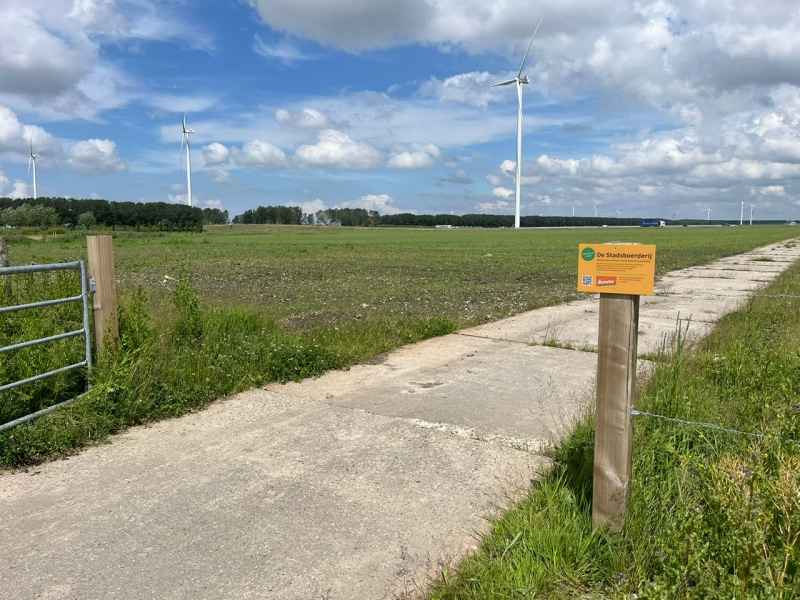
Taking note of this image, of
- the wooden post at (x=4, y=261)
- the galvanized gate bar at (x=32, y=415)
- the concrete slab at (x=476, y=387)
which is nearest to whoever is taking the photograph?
the galvanized gate bar at (x=32, y=415)

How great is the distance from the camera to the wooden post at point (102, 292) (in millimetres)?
5801

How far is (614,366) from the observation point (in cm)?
318

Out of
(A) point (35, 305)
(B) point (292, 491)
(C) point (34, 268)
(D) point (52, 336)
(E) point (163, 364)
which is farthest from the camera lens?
(E) point (163, 364)

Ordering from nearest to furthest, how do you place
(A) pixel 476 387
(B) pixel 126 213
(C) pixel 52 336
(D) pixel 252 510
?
(D) pixel 252 510 → (C) pixel 52 336 → (A) pixel 476 387 → (B) pixel 126 213

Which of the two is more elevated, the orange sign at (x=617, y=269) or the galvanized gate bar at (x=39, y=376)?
the orange sign at (x=617, y=269)

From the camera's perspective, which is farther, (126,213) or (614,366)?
(126,213)

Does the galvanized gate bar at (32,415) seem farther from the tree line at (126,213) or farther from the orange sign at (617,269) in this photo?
the tree line at (126,213)

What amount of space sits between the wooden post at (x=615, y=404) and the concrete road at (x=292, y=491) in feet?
2.48

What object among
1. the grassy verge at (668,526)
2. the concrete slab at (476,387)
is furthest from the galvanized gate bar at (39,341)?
the grassy verge at (668,526)

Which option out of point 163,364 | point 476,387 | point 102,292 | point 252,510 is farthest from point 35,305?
point 476,387

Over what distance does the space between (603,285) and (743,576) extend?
1393 millimetres

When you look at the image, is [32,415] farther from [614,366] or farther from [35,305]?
[614,366]

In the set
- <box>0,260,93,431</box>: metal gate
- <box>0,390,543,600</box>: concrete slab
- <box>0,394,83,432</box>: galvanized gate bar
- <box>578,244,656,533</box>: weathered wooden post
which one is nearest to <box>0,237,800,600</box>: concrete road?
<box>0,390,543,600</box>: concrete slab

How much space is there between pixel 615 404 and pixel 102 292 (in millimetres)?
4761
